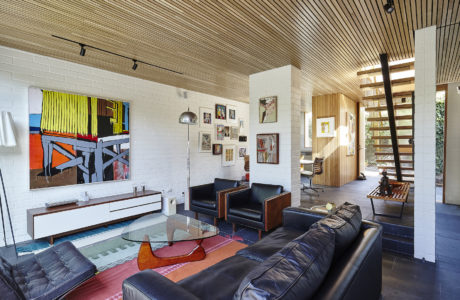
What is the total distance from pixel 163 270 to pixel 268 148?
284 centimetres

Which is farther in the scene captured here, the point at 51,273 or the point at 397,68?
the point at 397,68

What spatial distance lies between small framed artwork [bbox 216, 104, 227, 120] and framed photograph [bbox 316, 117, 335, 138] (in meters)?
2.97

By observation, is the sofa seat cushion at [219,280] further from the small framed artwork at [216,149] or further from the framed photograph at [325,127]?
the framed photograph at [325,127]

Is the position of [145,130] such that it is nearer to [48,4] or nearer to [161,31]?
[161,31]

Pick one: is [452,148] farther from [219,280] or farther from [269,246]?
[219,280]

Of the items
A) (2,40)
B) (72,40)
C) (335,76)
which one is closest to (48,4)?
(72,40)

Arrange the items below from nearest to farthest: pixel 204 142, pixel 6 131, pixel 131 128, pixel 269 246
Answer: pixel 269 246 → pixel 6 131 → pixel 131 128 → pixel 204 142

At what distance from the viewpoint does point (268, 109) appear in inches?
185

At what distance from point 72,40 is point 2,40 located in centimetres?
95

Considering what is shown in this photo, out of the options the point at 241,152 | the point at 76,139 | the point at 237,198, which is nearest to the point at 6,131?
the point at 76,139

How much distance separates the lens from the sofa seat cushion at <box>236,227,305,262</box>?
7.29ft

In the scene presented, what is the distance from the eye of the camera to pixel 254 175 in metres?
4.96

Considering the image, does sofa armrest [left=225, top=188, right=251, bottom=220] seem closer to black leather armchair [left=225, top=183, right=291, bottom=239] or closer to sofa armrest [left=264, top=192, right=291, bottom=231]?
black leather armchair [left=225, top=183, right=291, bottom=239]

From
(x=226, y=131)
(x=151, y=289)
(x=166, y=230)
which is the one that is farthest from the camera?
(x=226, y=131)
